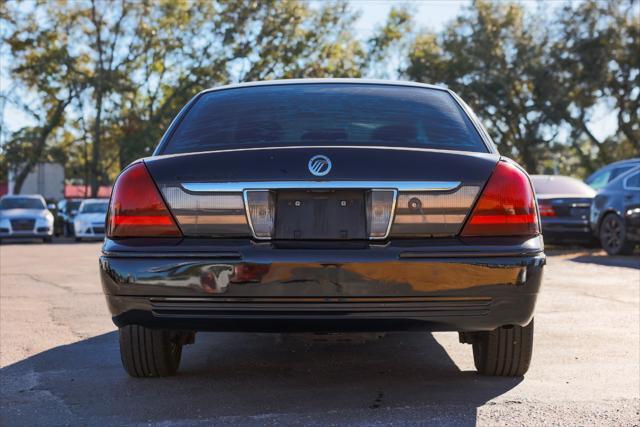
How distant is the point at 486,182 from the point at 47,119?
131 feet

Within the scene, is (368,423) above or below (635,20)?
below

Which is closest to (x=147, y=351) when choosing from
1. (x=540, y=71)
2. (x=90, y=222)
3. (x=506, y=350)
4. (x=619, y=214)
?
(x=506, y=350)

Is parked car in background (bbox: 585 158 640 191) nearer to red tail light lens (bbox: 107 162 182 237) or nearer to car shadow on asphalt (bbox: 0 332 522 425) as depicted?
car shadow on asphalt (bbox: 0 332 522 425)

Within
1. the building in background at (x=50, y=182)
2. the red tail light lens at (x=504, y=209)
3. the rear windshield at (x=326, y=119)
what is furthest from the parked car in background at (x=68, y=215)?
the red tail light lens at (x=504, y=209)

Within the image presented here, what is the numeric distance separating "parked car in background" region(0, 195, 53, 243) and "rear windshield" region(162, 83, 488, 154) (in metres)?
22.1

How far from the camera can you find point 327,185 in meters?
3.91

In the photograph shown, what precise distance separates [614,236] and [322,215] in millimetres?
11465

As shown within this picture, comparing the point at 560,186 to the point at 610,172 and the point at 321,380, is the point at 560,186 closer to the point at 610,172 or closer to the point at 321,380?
the point at 610,172

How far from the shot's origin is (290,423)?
3.81 metres

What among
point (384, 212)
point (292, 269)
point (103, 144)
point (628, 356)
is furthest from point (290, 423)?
point (103, 144)

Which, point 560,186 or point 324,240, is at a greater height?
point 324,240

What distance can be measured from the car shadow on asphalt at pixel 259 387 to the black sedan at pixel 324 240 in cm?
40

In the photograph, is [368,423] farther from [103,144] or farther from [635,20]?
[103,144]

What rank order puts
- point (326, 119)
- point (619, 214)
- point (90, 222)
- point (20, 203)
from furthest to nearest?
point (90, 222), point (20, 203), point (619, 214), point (326, 119)
